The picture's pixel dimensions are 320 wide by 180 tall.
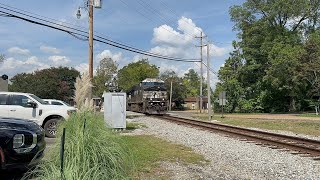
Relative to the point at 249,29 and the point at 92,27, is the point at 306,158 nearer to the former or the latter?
the point at 92,27

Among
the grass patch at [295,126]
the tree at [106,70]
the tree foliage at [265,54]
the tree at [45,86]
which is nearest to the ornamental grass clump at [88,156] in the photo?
the grass patch at [295,126]

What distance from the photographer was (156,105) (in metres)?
37.8

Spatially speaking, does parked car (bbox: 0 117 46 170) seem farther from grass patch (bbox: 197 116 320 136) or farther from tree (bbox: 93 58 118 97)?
tree (bbox: 93 58 118 97)

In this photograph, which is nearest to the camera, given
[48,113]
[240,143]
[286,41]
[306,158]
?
[306,158]

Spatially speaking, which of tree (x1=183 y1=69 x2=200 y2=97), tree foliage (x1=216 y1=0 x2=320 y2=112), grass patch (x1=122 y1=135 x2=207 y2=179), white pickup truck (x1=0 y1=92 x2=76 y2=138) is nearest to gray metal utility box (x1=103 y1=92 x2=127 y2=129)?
white pickup truck (x1=0 y1=92 x2=76 y2=138)

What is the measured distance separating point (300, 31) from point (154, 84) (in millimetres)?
28729

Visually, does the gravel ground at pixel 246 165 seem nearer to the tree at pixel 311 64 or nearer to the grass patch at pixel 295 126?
the grass patch at pixel 295 126

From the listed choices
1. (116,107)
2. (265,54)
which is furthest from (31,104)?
(265,54)

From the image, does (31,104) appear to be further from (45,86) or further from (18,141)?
(45,86)

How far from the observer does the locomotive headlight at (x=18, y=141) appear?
652 centimetres

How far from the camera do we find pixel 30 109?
50.5ft

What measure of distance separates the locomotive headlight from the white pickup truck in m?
8.40

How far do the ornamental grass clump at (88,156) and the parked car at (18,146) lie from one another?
1.10m

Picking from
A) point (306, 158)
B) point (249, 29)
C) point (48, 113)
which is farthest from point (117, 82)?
point (306, 158)
